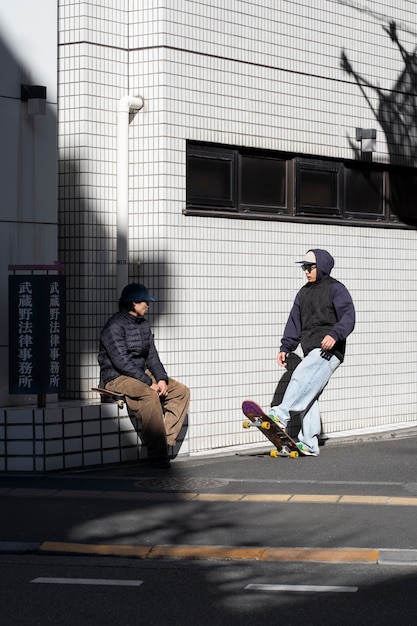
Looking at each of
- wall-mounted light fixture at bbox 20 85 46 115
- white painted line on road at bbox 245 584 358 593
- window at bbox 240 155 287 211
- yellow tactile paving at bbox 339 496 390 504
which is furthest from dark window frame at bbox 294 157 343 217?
white painted line on road at bbox 245 584 358 593

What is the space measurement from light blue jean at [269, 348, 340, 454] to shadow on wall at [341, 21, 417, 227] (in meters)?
3.59

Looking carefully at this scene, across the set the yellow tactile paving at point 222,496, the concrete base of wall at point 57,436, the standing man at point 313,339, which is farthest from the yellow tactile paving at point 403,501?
the concrete base of wall at point 57,436

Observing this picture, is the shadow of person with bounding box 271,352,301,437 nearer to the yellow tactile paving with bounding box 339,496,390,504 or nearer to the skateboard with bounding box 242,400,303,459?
the skateboard with bounding box 242,400,303,459

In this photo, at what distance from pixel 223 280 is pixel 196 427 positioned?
1.46 m

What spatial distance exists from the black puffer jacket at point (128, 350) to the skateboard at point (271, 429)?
799 millimetres

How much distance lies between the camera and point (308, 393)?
12.4 metres

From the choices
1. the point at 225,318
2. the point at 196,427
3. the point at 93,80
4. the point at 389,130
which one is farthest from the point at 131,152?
the point at 389,130

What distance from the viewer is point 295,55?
13.9 metres

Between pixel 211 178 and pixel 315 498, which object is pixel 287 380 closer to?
pixel 211 178

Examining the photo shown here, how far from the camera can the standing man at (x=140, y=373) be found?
11758 mm

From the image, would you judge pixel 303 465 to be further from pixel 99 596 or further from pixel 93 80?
pixel 99 596

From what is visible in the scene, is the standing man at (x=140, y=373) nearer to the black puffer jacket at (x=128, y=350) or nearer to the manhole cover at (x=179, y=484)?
the black puffer jacket at (x=128, y=350)

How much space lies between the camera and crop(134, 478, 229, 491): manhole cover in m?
10.6

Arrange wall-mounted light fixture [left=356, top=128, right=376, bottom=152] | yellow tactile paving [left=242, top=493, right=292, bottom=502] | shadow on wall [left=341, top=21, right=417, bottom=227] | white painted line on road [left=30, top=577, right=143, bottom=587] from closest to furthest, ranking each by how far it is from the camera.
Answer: white painted line on road [left=30, top=577, right=143, bottom=587] → yellow tactile paving [left=242, top=493, right=292, bottom=502] → wall-mounted light fixture [left=356, top=128, right=376, bottom=152] → shadow on wall [left=341, top=21, right=417, bottom=227]
